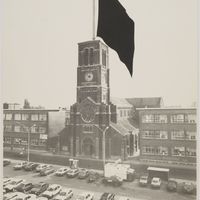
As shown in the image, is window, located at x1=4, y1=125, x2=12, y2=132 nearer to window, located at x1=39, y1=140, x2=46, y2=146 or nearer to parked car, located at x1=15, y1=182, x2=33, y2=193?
window, located at x1=39, y1=140, x2=46, y2=146

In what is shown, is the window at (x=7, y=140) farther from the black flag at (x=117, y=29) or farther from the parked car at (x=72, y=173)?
the black flag at (x=117, y=29)

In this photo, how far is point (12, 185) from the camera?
2.58 m

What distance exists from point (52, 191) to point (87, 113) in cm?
68

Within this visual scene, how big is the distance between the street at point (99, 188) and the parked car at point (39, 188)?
1.3 inches

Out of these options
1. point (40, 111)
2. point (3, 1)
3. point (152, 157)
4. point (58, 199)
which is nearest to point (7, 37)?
point (3, 1)

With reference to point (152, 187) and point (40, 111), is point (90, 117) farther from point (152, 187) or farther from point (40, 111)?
point (152, 187)

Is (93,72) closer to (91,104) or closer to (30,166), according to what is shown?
(91,104)

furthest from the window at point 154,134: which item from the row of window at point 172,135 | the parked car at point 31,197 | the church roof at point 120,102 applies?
the parked car at point 31,197

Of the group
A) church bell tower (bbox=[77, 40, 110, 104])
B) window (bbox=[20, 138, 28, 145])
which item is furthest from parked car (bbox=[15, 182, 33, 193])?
church bell tower (bbox=[77, 40, 110, 104])

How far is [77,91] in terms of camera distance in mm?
2398

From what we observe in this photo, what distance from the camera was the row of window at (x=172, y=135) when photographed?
1996mm

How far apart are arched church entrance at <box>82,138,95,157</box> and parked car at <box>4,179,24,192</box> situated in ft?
2.12

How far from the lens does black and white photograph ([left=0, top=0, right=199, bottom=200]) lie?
205cm

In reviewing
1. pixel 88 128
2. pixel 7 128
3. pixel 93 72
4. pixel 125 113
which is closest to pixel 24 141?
pixel 7 128
